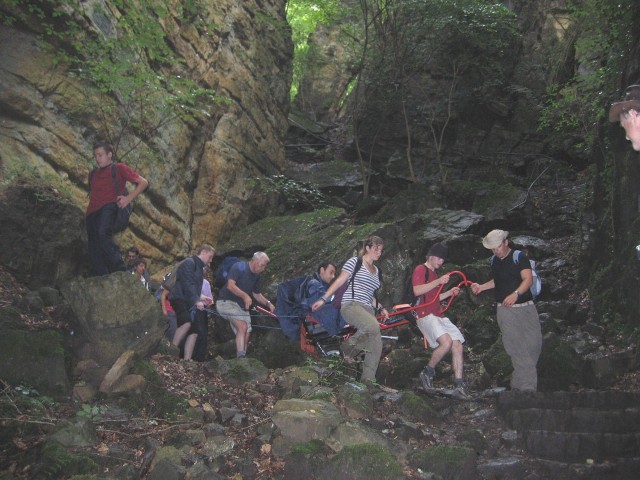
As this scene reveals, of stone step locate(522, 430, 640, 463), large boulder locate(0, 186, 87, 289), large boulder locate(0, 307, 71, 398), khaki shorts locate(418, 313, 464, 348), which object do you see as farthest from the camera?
large boulder locate(0, 186, 87, 289)

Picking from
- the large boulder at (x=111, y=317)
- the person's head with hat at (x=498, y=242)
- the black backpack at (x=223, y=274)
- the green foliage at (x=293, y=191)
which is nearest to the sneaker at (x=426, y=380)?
the person's head with hat at (x=498, y=242)

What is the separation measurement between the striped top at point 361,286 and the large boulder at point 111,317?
8.25 ft

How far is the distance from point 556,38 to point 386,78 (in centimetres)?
802

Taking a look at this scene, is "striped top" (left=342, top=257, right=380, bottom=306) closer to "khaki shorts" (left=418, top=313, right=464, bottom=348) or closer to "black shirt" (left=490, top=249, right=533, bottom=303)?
"khaki shorts" (left=418, top=313, right=464, bottom=348)

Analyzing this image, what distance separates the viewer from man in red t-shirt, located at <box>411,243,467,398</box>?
756 centimetres

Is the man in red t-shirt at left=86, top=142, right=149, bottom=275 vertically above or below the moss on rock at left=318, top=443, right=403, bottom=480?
above

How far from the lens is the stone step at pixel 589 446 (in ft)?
18.5

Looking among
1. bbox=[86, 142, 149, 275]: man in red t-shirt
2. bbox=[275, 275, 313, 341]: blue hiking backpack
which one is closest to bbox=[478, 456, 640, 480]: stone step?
bbox=[275, 275, 313, 341]: blue hiking backpack

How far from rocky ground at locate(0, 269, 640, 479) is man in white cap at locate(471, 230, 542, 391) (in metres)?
0.60

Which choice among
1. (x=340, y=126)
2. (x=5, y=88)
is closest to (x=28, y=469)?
(x=5, y=88)

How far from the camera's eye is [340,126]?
28359 mm

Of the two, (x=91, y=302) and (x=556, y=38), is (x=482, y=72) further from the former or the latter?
(x=91, y=302)

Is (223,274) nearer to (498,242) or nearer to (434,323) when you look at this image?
(434,323)

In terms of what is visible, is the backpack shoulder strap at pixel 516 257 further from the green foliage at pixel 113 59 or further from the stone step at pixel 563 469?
the green foliage at pixel 113 59
